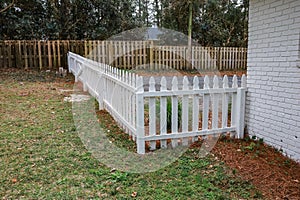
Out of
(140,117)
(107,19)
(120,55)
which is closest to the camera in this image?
(140,117)

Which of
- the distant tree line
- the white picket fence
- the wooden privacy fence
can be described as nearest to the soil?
the white picket fence

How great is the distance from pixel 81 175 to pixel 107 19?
1605cm

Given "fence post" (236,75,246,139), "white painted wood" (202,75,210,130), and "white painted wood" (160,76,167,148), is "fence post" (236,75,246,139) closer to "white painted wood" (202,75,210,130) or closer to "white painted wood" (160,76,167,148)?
"white painted wood" (202,75,210,130)

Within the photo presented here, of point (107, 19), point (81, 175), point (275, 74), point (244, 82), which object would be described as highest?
point (107, 19)

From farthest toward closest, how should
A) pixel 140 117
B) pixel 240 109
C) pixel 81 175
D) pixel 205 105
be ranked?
pixel 240 109 < pixel 205 105 < pixel 140 117 < pixel 81 175

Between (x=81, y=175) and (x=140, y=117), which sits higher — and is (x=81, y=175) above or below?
below

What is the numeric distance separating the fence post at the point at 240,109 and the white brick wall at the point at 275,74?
Result: 0.14 m

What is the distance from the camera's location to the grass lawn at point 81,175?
252 centimetres

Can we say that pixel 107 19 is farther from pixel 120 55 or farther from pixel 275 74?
pixel 275 74

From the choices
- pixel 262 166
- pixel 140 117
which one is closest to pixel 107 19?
pixel 140 117

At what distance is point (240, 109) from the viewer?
13.0ft

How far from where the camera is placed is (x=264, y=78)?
3756 mm

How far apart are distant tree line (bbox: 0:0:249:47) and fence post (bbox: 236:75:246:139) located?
12.1 metres

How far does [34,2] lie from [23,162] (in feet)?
50.0
